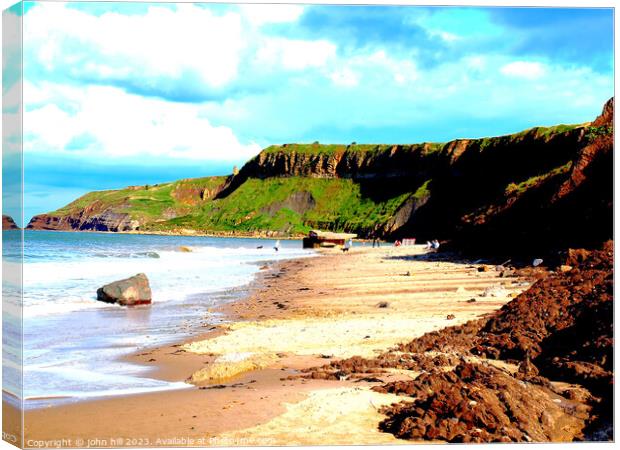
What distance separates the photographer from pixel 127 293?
1764 cm

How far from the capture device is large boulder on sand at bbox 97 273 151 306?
1759 cm

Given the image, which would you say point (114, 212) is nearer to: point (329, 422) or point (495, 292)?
point (495, 292)

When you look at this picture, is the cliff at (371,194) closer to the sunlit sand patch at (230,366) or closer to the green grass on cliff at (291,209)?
the green grass on cliff at (291,209)

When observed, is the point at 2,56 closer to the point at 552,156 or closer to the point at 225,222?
the point at 552,156

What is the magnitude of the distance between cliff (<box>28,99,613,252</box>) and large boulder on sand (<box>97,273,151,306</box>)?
25.3 m

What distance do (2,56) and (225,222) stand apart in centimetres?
16806

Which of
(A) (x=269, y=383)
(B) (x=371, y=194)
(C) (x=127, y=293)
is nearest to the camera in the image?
(A) (x=269, y=383)

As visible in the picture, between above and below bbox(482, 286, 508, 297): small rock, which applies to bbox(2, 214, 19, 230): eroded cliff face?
above

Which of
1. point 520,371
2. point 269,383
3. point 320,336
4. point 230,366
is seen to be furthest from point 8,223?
point 320,336

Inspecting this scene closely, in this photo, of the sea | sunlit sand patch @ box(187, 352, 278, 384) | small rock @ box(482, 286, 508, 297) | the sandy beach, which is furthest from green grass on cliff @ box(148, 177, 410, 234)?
sunlit sand patch @ box(187, 352, 278, 384)

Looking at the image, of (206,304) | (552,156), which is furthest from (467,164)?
(206,304)

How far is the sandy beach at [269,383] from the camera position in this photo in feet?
20.6

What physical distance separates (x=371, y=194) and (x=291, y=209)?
22.6m

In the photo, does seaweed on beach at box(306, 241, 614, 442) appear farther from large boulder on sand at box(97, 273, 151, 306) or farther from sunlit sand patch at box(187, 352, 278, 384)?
large boulder on sand at box(97, 273, 151, 306)
